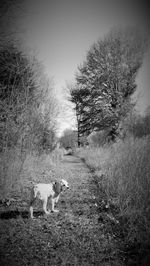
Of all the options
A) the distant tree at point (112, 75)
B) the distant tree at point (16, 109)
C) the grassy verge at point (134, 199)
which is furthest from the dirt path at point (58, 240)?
the distant tree at point (112, 75)

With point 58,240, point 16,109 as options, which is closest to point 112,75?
point 16,109

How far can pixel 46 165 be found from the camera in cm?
745

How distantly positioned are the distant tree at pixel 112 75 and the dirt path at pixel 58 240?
867 centimetres

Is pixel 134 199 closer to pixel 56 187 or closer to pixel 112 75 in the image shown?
pixel 56 187

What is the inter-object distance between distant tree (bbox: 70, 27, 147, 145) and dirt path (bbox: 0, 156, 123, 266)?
342 inches

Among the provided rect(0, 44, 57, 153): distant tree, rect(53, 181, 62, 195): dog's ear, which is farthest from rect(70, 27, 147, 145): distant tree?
rect(53, 181, 62, 195): dog's ear

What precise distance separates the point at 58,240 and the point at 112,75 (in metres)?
10.9

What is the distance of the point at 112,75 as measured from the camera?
10875 millimetres

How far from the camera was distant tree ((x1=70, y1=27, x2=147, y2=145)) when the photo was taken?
1082 cm

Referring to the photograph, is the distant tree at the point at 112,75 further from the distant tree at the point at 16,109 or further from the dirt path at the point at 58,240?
the dirt path at the point at 58,240

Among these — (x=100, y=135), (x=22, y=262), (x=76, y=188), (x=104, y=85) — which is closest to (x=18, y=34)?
(x=76, y=188)

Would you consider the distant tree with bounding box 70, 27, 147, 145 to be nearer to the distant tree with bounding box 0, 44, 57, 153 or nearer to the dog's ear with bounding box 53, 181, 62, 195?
the distant tree with bounding box 0, 44, 57, 153

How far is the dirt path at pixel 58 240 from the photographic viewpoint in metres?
1.78

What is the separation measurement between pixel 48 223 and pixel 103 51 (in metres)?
11.6
